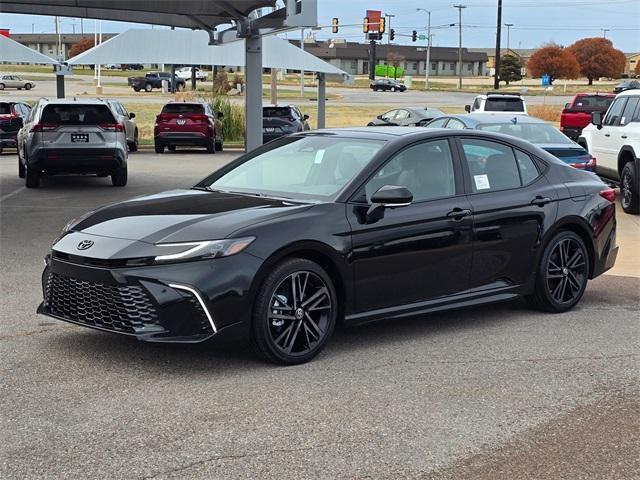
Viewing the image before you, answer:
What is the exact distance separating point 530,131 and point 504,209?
312 inches

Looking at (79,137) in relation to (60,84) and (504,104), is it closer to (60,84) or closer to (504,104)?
(60,84)

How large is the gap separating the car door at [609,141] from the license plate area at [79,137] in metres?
9.27

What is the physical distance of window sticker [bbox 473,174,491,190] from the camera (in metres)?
7.15

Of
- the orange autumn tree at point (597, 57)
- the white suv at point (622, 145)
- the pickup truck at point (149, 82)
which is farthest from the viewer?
the orange autumn tree at point (597, 57)

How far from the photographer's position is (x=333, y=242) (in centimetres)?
608

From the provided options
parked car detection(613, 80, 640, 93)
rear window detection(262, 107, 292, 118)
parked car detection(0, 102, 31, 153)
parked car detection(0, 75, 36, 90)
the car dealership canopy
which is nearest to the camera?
the car dealership canopy

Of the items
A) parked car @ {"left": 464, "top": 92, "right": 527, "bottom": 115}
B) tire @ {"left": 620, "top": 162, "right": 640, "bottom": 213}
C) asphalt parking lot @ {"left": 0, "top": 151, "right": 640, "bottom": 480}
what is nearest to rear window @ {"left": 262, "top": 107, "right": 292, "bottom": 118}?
parked car @ {"left": 464, "top": 92, "right": 527, "bottom": 115}

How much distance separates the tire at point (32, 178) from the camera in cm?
1708

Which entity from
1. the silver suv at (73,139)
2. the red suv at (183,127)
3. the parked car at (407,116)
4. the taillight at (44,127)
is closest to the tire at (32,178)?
the silver suv at (73,139)

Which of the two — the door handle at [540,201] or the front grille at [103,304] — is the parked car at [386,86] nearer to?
the door handle at [540,201]

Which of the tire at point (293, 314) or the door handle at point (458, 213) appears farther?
the door handle at point (458, 213)

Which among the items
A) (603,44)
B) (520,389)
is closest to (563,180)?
(520,389)

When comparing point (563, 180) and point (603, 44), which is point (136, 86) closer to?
point (603, 44)

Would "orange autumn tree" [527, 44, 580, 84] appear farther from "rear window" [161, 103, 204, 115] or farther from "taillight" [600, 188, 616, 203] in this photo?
"taillight" [600, 188, 616, 203]
